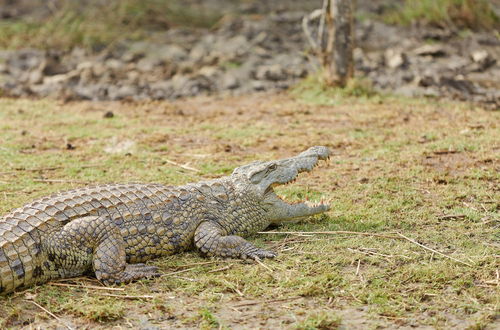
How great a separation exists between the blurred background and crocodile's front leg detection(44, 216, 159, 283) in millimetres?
6222

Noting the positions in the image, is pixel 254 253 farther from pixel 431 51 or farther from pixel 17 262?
pixel 431 51

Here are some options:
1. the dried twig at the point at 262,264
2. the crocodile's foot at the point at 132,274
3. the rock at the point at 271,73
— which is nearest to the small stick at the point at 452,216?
the dried twig at the point at 262,264

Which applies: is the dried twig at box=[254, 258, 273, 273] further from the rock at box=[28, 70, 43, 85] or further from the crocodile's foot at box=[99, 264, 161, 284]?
the rock at box=[28, 70, 43, 85]

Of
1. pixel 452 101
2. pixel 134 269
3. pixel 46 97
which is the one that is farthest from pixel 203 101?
pixel 134 269

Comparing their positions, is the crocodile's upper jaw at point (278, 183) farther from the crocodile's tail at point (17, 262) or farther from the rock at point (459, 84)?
the rock at point (459, 84)

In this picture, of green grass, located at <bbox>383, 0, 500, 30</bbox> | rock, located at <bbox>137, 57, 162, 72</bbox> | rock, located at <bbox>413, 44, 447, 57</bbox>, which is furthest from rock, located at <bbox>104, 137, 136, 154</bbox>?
green grass, located at <bbox>383, 0, 500, 30</bbox>

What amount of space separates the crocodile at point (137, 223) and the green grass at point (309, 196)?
122mm

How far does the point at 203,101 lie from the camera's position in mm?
10406

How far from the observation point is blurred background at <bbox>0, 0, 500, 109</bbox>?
1088cm

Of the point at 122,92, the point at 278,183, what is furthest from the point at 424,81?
the point at 278,183

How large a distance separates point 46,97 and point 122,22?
344 centimetres

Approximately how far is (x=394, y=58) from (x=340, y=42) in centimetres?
190

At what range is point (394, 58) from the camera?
1155 cm

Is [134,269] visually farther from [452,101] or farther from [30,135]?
[452,101]
